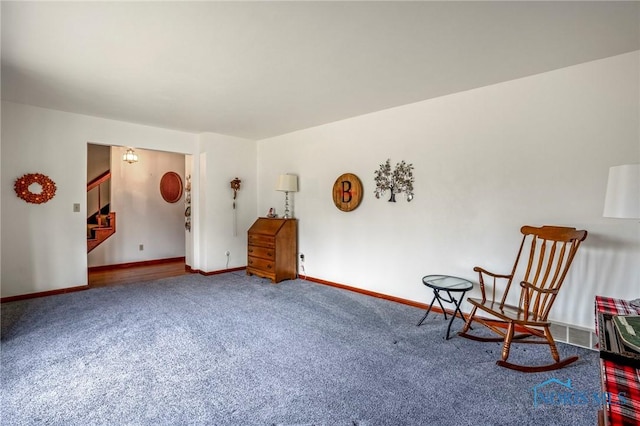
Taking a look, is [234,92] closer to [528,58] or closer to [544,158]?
[528,58]

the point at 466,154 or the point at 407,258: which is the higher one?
the point at 466,154

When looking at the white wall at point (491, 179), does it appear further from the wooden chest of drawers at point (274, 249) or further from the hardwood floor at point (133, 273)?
the hardwood floor at point (133, 273)

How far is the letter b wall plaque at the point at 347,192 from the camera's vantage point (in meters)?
4.23

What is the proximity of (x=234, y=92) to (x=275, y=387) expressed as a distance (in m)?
2.84

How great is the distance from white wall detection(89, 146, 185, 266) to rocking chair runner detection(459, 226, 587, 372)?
6089mm

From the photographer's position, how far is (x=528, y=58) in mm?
2523

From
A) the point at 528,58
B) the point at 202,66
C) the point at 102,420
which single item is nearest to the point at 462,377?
the point at 102,420

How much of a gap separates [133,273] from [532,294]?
5939 millimetres

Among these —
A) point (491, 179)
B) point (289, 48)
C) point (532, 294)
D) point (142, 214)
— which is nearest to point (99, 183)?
point (142, 214)

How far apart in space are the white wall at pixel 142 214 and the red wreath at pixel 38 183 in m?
2.04

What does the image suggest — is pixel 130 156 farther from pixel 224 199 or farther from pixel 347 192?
pixel 347 192

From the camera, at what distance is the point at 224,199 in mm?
5449

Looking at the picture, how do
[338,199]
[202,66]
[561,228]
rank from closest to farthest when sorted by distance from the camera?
[561,228]
[202,66]
[338,199]

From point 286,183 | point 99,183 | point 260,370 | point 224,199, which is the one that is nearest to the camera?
point 260,370
